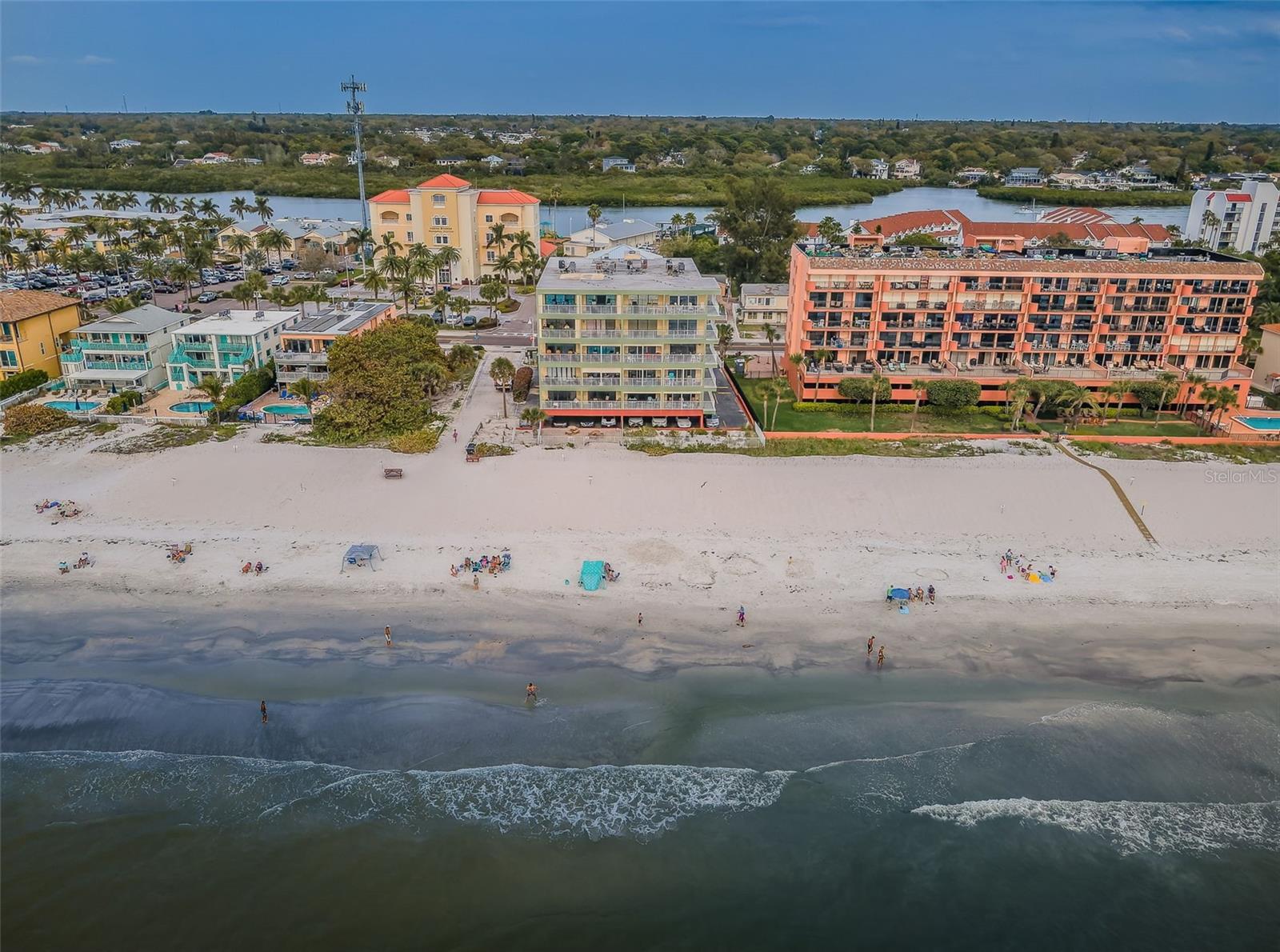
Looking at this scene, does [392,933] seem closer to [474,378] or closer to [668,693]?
[668,693]

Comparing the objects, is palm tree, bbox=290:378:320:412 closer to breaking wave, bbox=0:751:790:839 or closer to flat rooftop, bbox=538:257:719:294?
flat rooftop, bbox=538:257:719:294

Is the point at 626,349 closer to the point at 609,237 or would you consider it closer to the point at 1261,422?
the point at 1261,422

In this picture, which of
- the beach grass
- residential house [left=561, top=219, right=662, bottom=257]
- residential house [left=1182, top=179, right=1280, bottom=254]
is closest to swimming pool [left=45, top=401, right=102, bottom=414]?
the beach grass

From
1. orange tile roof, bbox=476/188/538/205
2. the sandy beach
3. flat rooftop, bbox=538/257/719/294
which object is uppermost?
orange tile roof, bbox=476/188/538/205

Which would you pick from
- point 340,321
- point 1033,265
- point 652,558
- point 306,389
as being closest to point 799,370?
point 1033,265

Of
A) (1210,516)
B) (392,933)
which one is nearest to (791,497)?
(1210,516)
